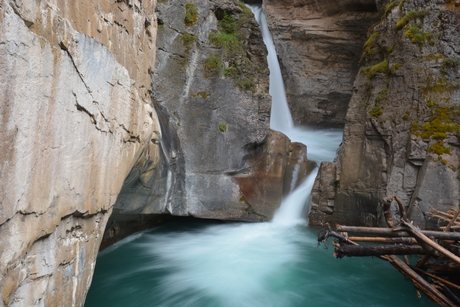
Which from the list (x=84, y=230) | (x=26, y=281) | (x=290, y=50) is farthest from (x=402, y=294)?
(x=290, y=50)

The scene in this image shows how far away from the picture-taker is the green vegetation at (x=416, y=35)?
26.2 feet

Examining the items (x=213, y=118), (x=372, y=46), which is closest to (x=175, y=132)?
(x=213, y=118)

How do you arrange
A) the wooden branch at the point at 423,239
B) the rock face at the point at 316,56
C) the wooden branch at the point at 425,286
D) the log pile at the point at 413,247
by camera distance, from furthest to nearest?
the rock face at the point at 316,56 < the wooden branch at the point at 425,286 < the log pile at the point at 413,247 < the wooden branch at the point at 423,239

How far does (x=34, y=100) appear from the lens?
2.37m

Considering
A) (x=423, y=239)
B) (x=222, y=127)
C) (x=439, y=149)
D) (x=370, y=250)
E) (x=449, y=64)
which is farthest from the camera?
(x=222, y=127)

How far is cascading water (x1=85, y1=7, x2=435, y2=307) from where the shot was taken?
527cm

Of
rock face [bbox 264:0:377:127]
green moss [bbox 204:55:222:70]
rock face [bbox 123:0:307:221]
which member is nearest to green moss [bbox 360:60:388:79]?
rock face [bbox 123:0:307:221]

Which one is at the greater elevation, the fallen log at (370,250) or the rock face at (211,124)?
the rock face at (211,124)

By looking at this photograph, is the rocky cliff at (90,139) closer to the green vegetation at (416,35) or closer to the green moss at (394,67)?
the green moss at (394,67)

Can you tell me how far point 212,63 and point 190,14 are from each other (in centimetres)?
155

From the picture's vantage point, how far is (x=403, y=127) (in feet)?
26.1

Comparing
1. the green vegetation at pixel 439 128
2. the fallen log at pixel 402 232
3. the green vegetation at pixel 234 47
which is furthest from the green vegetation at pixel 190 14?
the fallen log at pixel 402 232

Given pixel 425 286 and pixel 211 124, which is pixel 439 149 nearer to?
pixel 425 286

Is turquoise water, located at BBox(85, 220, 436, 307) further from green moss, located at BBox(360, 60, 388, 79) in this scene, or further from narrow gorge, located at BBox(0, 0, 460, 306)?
green moss, located at BBox(360, 60, 388, 79)
